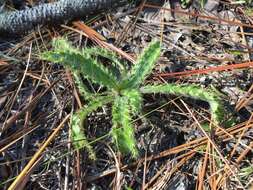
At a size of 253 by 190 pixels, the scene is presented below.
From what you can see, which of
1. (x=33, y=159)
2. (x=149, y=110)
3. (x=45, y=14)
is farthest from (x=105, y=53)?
(x=33, y=159)

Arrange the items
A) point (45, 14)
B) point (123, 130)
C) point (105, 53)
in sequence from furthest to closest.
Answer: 1. point (45, 14)
2. point (105, 53)
3. point (123, 130)

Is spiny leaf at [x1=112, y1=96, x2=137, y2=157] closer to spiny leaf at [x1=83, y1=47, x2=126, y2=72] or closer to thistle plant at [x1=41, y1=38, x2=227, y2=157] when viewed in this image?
thistle plant at [x1=41, y1=38, x2=227, y2=157]

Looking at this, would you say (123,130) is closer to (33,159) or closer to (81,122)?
(81,122)

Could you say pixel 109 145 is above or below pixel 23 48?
below

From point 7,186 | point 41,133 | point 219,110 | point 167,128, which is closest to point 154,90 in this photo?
point 167,128

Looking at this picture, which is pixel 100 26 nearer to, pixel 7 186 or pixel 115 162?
pixel 115 162

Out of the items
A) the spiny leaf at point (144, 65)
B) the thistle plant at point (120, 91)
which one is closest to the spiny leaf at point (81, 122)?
the thistle plant at point (120, 91)

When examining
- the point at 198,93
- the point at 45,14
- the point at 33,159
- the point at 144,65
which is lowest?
the point at 33,159
